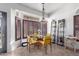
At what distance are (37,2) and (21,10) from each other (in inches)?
15.8

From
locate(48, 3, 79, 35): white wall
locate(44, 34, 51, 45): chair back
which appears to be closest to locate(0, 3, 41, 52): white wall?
locate(48, 3, 79, 35): white wall

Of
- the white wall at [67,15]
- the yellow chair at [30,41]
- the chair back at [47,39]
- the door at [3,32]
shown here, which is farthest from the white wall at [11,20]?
the chair back at [47,39]

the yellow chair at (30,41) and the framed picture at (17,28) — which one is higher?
the framed picture at (17,28)

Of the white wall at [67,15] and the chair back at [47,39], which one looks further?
the chair back at [47,39]

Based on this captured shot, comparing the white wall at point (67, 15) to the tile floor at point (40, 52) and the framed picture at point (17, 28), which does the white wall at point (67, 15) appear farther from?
the framed picture at point (17, 28)

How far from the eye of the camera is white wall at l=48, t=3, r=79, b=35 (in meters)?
3.06

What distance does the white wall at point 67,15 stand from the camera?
3059 millimetres

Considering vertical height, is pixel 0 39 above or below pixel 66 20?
below

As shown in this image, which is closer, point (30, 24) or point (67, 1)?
point (67, 1)

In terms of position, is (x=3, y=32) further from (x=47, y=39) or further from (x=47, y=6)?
(x=47, y=6)

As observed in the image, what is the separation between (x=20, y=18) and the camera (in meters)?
3.18

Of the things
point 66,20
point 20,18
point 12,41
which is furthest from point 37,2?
point 12,41

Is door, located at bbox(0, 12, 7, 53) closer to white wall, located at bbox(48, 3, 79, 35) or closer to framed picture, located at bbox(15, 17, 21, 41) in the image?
framed picture, located at bbox(15, 17, 21, 41)

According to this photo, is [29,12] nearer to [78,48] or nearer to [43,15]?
[43,15]
